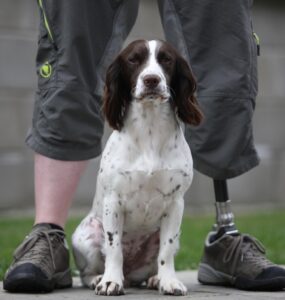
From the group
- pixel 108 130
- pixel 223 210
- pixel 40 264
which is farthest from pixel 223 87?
pixel 108 130

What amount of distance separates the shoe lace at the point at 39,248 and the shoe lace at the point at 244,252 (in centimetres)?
72

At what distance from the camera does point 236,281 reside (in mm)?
3539

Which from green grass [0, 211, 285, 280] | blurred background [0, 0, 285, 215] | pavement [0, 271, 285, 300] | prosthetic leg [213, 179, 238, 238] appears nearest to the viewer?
pavement [0, 271, 285, 300]

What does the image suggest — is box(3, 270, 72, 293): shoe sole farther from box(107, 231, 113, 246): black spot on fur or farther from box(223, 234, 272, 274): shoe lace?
box(223, 234, 272, 274): shoe lace

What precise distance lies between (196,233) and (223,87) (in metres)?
3.61

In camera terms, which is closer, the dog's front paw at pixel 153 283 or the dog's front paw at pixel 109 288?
the dog's front paw at pixel 109 288

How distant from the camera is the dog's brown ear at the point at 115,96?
336 cm

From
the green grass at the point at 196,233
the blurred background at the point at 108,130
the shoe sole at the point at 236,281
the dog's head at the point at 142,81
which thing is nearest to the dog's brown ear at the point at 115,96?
the dog's head at the point at 142,81

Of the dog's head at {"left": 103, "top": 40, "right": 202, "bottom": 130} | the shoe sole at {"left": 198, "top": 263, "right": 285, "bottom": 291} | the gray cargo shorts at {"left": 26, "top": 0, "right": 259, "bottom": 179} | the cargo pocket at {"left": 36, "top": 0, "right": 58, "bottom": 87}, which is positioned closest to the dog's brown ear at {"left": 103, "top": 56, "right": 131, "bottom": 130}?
the dog's head at {"left": 103, "top": 40, "right": 202, "bottom": 130}

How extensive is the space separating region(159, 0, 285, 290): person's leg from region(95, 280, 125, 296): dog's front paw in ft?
1.82

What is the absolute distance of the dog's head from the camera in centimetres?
327

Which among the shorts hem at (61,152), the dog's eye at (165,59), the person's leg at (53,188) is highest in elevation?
the dog's eye at (165,59)

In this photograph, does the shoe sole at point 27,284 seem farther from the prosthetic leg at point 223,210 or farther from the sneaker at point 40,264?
the prosthetic leg at point 223,210

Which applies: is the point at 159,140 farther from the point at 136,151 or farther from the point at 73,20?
the point at 73,20
